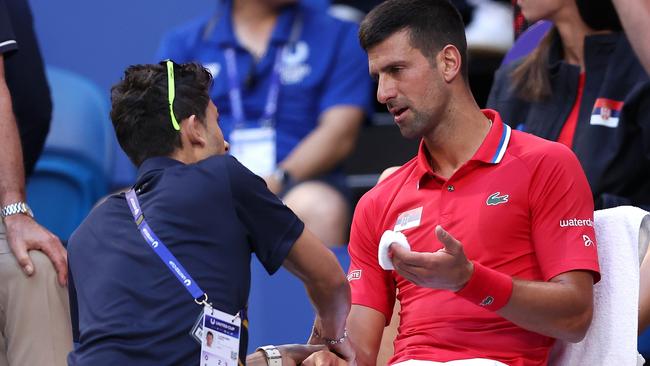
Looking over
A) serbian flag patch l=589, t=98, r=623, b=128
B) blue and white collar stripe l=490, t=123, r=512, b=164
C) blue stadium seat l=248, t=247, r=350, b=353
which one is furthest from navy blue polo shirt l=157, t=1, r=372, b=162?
blue and white collar stripe l=490, t=123, r=512, b=164

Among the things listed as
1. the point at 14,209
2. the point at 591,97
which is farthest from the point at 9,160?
the point at 591,97

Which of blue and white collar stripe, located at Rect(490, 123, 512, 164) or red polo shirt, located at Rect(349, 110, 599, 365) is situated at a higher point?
blue and white collar stripe, located at Rect(490, 123, 512, 164)

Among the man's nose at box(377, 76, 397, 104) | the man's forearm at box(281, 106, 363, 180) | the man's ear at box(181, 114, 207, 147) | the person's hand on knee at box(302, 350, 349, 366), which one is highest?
the man's ear at box(181, 114, 207, 147)

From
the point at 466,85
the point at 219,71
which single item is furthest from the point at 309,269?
the point at 219,71

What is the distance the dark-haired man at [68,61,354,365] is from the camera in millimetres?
2908

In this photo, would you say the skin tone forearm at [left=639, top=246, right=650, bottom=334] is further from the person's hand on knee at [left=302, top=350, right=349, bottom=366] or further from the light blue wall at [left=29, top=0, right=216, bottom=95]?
the light blue wall at [left=29, top=0, right=216, bottom=95]

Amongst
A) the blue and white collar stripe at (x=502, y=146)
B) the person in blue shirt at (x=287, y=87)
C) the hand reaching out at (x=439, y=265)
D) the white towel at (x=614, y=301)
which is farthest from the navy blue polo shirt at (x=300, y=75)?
the hand reaching out at (x=439, y=265)

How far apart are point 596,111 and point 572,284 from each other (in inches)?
40.4

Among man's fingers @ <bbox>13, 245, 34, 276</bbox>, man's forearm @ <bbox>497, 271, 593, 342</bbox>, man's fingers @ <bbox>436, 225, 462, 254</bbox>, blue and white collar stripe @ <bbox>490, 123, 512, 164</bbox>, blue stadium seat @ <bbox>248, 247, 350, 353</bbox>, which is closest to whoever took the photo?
man's fingers @ <bbox>436, 225, 462, 254</bbox>

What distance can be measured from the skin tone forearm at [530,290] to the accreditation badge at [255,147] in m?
2.12

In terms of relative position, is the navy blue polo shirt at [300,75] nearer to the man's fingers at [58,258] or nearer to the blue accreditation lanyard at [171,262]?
the man's fingers at [58,258]

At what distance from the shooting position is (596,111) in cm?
396

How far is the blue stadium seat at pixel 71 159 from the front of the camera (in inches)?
226

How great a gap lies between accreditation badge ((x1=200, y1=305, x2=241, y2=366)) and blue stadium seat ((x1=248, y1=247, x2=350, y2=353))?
5.21 feet
